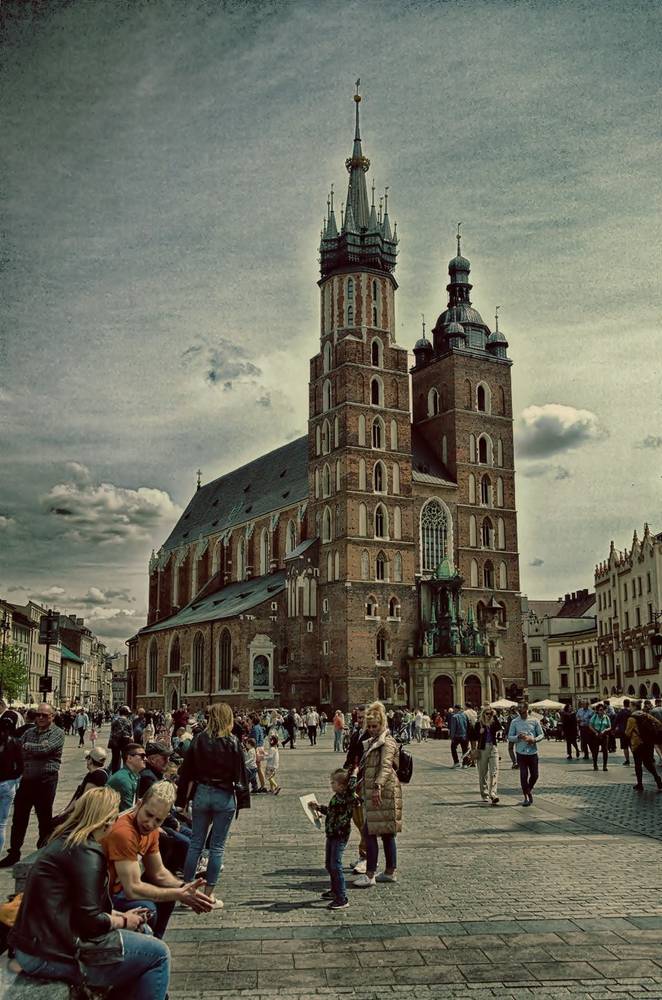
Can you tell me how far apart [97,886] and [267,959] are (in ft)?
8.61

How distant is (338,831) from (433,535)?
47.4 m

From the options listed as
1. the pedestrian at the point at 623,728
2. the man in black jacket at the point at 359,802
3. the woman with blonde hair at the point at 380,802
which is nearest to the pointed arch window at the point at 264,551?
the pedestrian at the point at 623,728

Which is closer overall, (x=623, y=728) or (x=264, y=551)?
(x=623, y=728)

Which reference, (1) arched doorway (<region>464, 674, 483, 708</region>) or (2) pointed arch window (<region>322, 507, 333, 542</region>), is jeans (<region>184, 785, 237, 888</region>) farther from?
(2) pointed arch window (<region>322, 507, 333, 542</region>)

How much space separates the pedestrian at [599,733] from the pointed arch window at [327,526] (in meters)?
30.0

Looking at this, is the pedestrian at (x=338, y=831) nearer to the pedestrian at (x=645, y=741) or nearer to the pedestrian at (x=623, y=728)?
the pedestrian at (x=645, y=741)

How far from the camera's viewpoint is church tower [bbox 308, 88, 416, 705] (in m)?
51.4

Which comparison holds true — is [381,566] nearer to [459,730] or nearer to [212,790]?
[459,730]

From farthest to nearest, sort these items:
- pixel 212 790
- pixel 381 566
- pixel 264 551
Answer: pixel 264 551
pixel 381 566
pixel 212 790

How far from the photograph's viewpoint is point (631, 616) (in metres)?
60.8

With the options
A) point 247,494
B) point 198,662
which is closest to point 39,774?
point 198,662

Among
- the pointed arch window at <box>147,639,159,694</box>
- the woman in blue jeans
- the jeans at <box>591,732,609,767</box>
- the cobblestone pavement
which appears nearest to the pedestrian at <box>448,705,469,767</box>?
the jeans at <box>591,732,609,767</box>

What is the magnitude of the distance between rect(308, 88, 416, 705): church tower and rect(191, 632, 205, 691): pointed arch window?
34.6 feet

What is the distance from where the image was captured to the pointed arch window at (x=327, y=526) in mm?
53938
